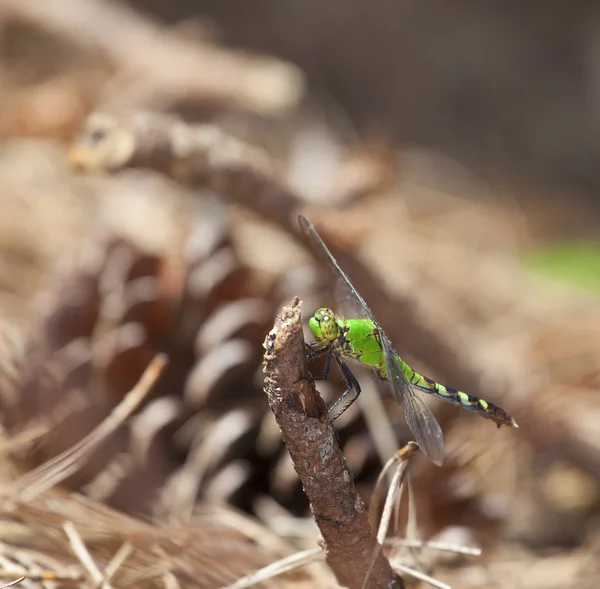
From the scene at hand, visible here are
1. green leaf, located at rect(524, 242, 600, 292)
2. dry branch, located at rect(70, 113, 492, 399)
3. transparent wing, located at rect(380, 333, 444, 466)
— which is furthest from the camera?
green leaf, located at rect(524, 242, 600, 292)

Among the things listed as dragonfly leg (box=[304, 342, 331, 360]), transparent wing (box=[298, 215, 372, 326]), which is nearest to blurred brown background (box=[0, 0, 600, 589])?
transparent wing (box=[298, 215, 372, 326])

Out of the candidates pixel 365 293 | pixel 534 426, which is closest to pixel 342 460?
pixel 365 293

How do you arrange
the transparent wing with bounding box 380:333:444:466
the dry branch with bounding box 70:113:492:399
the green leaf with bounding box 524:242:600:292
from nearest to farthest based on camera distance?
the transparent wing with bounding box 380:333:444:466
the dry branch with bounding box 70:113:492:399
the green leaf with bounding box 524:242:600:292

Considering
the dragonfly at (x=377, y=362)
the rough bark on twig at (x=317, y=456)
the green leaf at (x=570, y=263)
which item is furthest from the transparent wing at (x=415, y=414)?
the green leaf at (x=570, y=263)

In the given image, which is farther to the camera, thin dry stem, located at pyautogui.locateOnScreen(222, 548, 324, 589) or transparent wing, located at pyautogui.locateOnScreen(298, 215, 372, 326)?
transparent wing, located at pyautogui.locateOnScreen(298, 215, 372, 326)

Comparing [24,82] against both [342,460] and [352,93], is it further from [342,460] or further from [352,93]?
[342,460]

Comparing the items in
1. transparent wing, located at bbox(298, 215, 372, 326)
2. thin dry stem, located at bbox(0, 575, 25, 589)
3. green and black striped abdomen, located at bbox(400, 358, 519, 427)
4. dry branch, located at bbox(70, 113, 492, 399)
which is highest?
dry branch, located at bbox(70, 113, 492, 399)

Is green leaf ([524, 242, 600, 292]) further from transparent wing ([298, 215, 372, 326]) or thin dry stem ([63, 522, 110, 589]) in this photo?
thin dry stem ([63, 522, 110, 589])

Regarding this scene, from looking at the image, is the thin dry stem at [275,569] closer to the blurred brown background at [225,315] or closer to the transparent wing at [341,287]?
the blurred brown background at [225,315]
